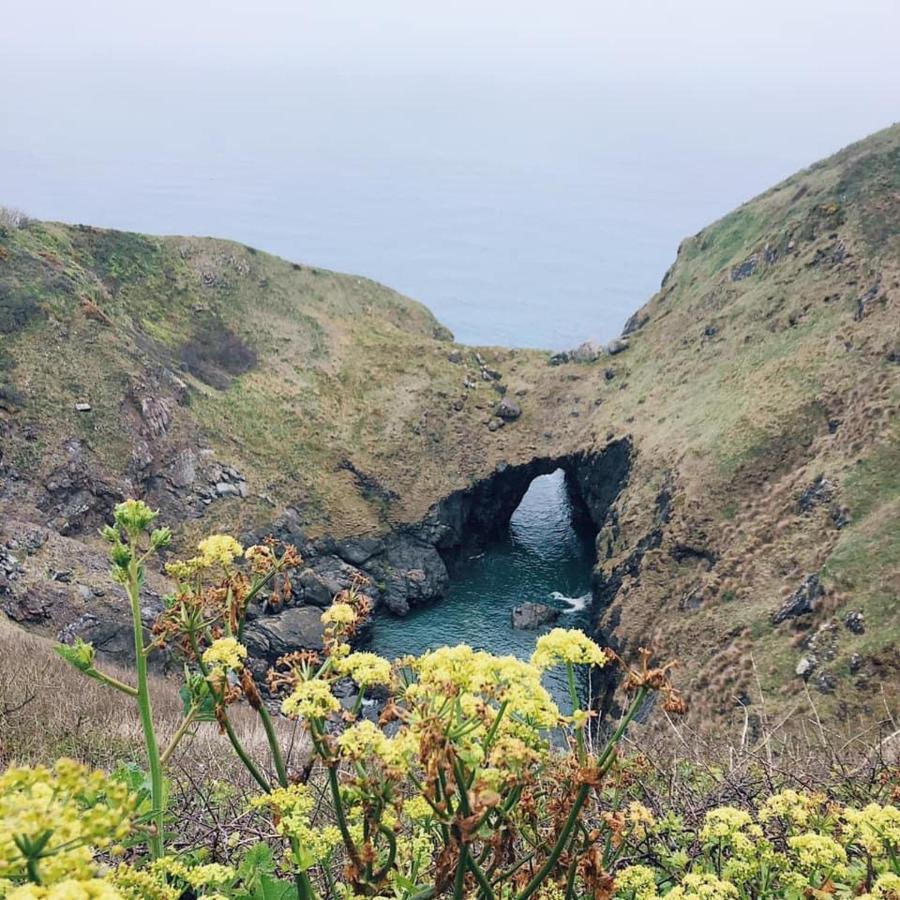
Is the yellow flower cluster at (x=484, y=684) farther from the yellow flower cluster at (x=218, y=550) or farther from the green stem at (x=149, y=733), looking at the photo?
the yellow flower cluster at (x=218, y=550)

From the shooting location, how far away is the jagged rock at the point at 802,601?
3416 cm

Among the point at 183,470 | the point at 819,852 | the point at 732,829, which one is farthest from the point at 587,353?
the point at 819,852

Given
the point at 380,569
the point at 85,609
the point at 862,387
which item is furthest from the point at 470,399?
the point at 85,609

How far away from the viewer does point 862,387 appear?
4362 cm

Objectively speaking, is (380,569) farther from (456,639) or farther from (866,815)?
(866,815)

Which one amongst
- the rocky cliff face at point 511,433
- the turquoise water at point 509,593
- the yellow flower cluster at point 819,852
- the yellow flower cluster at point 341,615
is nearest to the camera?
the yellow flower cluster at point 819,852

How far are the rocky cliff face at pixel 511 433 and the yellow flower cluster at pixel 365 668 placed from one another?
2779cm

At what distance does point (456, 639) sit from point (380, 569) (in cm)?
933

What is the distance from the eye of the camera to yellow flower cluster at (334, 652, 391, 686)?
3.29 meters

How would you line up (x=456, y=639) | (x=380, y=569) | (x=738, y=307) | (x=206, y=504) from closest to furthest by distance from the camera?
(x=456, y=639), (x=206, y=504), (x=380, y=569), (x=738, y=307)

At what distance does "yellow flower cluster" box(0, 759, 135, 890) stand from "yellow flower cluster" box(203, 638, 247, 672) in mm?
1286

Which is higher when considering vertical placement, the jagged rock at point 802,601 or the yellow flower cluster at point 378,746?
the yellow flower cluster at point 378,746

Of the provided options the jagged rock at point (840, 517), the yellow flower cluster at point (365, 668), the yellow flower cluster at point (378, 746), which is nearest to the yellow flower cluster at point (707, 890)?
the yellow flower cluster at point (378, 746)

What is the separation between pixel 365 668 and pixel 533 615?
48.2m
